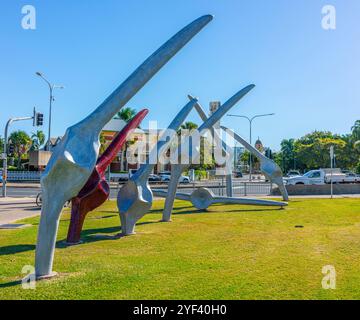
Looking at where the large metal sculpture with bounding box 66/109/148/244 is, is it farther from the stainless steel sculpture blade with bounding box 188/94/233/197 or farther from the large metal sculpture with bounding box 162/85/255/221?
the stainless steel sculpture blade with bounding box 188/94/233/197

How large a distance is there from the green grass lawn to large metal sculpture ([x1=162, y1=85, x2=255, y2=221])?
115cm

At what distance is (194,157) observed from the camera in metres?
14.4

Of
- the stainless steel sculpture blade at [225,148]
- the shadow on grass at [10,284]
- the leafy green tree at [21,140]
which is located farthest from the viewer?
the leafy green tree at [21,140]

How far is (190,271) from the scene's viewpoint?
689 centimetres

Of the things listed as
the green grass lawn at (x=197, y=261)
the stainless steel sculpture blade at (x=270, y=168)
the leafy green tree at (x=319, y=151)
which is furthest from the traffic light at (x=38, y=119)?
the leafy green tree at (x=319, y=151)

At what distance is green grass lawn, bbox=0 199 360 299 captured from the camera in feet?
19.0

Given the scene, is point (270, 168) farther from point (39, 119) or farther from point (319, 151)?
point (319, 151)

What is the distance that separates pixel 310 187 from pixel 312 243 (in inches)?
758

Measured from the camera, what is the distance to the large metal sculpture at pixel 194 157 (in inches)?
559

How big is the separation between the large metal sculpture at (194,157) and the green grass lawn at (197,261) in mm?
1150

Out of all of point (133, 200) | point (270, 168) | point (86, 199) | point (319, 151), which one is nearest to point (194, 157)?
point (133, 200)

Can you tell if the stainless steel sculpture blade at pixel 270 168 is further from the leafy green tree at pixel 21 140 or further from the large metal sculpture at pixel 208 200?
the leafy green tree at pixel 21 140

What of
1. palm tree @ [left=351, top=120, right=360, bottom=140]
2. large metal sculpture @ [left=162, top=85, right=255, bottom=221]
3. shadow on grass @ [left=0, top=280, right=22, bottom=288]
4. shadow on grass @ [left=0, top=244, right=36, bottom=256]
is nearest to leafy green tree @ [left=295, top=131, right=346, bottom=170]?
palm tree @ [left=351, top=120, right=360, bottom=140]
